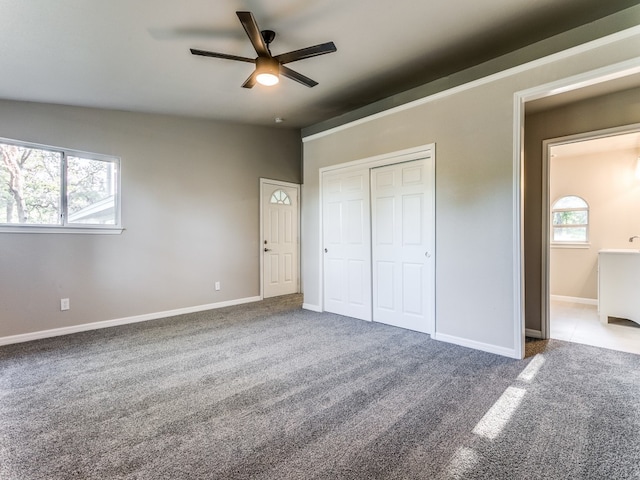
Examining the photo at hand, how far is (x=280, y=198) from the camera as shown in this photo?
597 cm

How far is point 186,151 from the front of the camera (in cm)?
466

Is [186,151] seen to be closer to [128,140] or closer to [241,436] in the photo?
[128,140]

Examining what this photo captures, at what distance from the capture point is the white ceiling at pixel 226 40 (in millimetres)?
2352

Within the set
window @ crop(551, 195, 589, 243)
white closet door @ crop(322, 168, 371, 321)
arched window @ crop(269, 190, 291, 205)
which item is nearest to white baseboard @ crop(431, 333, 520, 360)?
white closet door @ crop(322, 168, 371, 321)

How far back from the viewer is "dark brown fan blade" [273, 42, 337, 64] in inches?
95.7

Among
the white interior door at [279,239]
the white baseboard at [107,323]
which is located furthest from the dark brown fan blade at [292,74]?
the white baseboard at [107,323]

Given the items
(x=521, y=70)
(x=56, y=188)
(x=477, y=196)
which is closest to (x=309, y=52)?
(x=521, y=70)

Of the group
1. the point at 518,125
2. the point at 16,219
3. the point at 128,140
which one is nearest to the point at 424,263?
the point at 518,125

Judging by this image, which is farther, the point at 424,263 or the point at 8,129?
the point at 424,263

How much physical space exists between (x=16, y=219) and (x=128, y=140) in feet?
5.01

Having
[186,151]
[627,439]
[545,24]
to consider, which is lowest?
[627,439]

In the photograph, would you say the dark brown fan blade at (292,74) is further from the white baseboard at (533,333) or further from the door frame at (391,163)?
the white baseboard at (533,333)

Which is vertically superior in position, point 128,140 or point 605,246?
point 128,140

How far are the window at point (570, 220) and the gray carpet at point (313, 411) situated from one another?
3.35 meters
